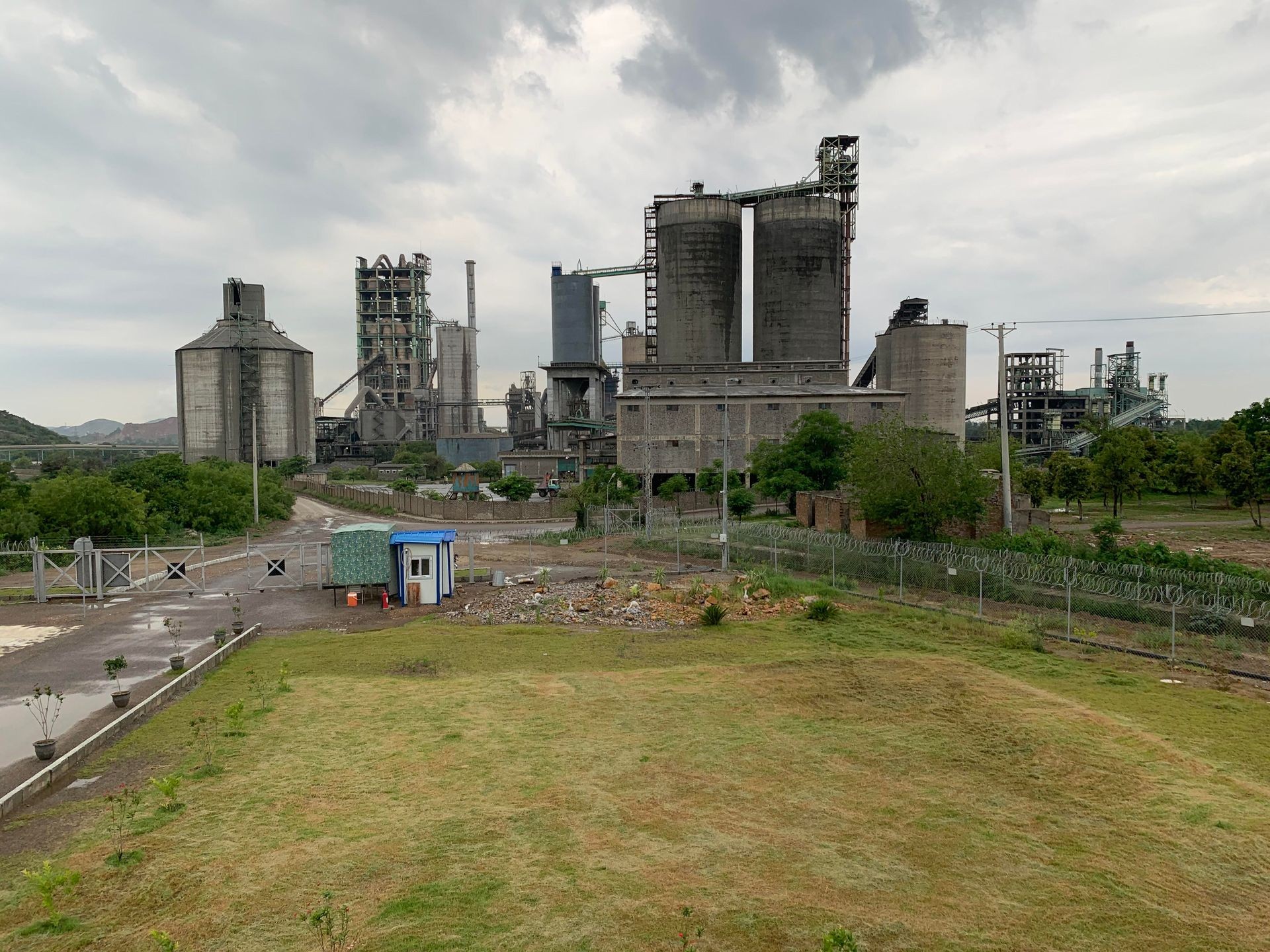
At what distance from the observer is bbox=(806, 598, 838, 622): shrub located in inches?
979

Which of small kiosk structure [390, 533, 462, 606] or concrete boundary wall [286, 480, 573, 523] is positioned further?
concrete boundary wall [286, 480, 573, 523]

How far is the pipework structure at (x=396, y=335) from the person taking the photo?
149m

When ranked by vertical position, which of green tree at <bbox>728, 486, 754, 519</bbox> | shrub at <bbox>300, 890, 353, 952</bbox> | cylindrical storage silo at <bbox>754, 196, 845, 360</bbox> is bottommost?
shrub at <bbox>300, 890, 353, 952</bbox>

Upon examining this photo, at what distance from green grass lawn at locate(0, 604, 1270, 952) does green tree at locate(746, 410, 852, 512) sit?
3376 cm

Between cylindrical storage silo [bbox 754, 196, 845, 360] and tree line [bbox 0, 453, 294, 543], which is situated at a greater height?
cylindrical storage silo [bbox 754, 196, 845, 360]

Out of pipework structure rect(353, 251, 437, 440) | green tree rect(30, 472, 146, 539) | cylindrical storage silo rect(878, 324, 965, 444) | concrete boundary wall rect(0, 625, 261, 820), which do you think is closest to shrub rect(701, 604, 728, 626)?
concrete boundary wall rect(0, 625, 261, 820)

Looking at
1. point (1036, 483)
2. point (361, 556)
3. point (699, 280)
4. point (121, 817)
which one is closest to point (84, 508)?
point (361, 556)

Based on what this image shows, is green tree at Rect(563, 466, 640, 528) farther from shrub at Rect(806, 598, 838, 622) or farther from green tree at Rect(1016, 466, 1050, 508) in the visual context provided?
green tree at Rect(1016, 466, 1050, 508)

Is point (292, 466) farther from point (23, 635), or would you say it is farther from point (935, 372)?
point (23, 635)

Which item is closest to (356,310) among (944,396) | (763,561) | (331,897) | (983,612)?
(944,396)

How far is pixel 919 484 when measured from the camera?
111 feet

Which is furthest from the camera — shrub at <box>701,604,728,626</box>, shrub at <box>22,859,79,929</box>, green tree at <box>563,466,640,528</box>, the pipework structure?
the pipework structure

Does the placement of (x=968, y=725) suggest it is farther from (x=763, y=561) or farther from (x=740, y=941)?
(x=763, y=561)

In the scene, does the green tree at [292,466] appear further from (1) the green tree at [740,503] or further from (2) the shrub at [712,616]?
(2) the shrub at [712,616]
